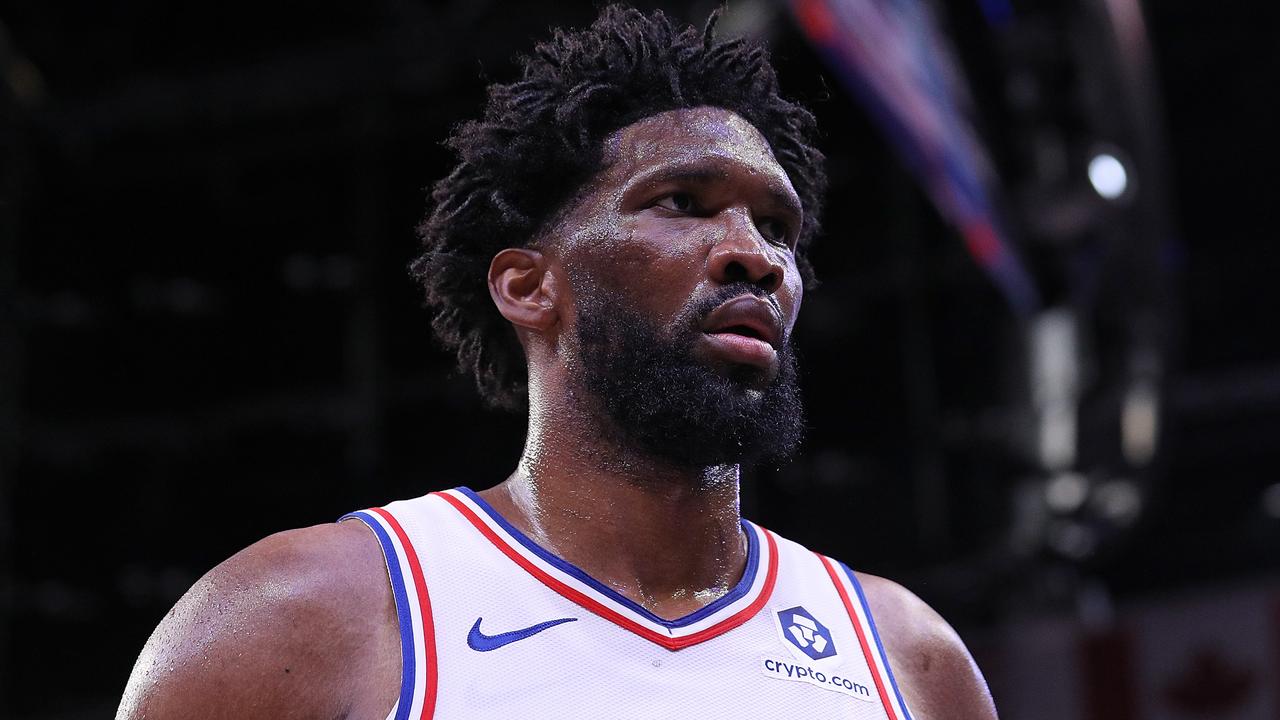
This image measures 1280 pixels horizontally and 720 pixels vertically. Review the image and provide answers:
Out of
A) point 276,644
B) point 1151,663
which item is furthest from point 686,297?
point 1151,663

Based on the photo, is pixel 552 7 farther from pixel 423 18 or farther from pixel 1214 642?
pixel 1214 642

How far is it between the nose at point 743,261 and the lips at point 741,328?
5cm

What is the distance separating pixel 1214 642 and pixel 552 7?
16.7 feet

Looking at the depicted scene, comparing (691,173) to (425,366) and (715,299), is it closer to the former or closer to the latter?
(715,299)

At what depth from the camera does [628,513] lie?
8.06 ft

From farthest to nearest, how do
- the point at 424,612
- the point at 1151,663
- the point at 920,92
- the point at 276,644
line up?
the point at 1151,663 → the point at 920,92 → the point at 424,612 → the point at 276,644

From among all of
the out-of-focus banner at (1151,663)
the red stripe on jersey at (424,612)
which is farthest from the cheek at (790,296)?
the out-of-focus banner at (1151,663)

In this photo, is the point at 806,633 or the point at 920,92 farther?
the point at 920,92

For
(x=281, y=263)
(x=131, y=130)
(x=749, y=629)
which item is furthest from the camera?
(x=281, y=263)

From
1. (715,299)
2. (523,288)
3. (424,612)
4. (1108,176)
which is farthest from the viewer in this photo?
(1108,176)

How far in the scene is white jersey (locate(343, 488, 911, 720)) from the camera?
7.01 feet

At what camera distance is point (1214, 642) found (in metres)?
7.89

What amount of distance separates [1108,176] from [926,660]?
4019mm

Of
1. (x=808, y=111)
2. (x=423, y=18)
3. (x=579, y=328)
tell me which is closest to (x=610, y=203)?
(x=579, y=328)
